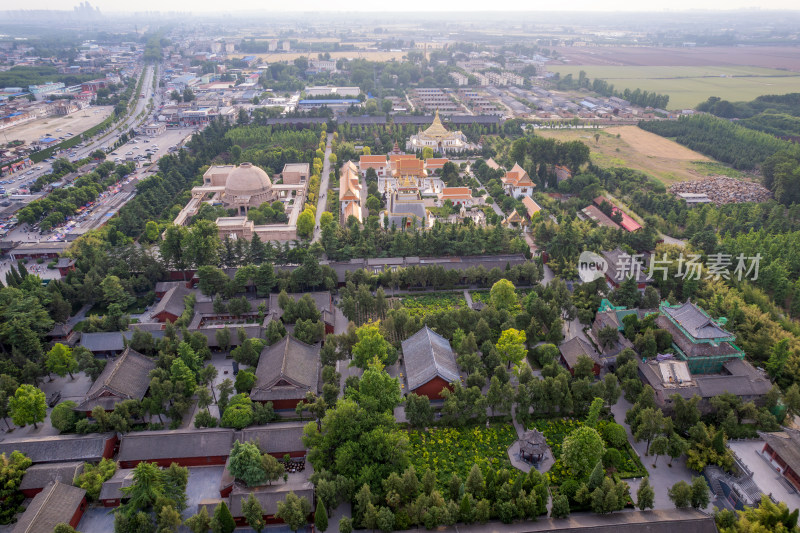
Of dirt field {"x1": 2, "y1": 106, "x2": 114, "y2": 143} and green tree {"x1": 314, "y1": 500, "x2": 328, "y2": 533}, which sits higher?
dirt field {"x1": 2, "y1": 106, "x2": 114, "y2": 143}

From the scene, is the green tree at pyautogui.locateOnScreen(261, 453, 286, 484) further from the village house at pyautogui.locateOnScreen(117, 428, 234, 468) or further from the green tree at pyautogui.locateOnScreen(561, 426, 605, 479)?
the green tree at pyautogui.locateOnScreen(561, 426, 605, 479)

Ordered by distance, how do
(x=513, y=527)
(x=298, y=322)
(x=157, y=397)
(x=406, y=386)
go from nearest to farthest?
(x=513, y=527)
(x=157, y=397)
(x=406, y=386)
(x=298, y=322)

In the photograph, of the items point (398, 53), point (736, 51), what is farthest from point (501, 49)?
point (736, 51)

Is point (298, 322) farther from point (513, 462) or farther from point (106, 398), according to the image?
point (513, 462)

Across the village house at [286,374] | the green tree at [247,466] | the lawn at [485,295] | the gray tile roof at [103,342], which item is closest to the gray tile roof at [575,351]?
the lawn at [485,295]

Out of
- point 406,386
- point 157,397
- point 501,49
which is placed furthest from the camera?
point 501,49

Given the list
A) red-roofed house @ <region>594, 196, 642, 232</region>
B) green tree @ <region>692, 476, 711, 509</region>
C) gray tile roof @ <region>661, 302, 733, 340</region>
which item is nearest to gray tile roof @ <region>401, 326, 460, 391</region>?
green tree @ <region>692, 476, 711, 509</region>
